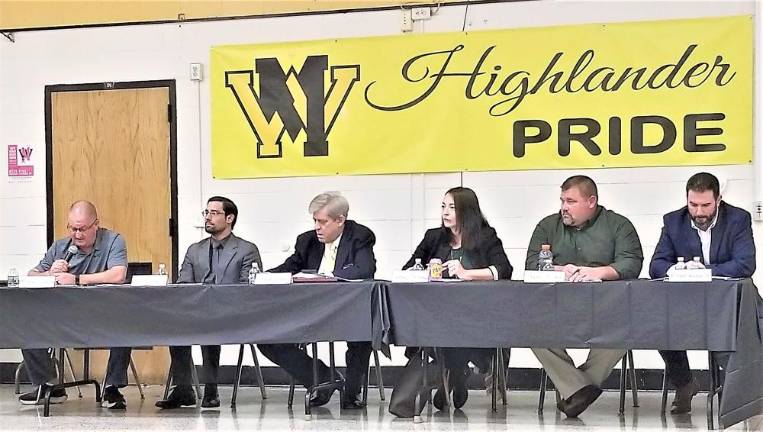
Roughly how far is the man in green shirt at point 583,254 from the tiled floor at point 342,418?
16 centimetres

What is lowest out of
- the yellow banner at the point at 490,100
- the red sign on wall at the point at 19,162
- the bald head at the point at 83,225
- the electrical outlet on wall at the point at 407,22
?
the bald head at the point at 83,225

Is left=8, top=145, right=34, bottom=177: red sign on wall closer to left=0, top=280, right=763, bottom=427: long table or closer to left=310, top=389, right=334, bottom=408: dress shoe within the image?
left=0, top=280, right=763, bottom=427: long table

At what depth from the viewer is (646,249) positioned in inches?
220

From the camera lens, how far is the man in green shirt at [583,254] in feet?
14.5

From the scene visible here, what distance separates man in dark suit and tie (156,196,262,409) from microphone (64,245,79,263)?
52 cm

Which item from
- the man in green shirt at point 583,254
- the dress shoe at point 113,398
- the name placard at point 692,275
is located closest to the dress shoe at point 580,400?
the man in green shirt at point 583,254

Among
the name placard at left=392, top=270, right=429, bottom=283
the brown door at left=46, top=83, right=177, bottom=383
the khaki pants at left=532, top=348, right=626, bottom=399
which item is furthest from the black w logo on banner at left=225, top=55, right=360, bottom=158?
the khaki pants at left=532, top=348, right=626, bottom=399

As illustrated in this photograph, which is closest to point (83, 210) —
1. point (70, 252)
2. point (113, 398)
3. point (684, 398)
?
point (70, 252)

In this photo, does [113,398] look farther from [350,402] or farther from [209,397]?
[350,402]

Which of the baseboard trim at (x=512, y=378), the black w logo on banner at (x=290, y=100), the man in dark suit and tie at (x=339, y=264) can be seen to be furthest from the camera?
the black w logo on banner at (x=290, y=100)

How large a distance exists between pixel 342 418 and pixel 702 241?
1716 millimetres

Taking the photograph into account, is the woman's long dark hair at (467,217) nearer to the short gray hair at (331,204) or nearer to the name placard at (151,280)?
the short gray hair at (331,204)

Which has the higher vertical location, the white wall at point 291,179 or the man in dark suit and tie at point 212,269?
the white wall at point 291,179

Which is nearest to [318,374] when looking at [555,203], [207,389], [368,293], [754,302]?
[207,389]
